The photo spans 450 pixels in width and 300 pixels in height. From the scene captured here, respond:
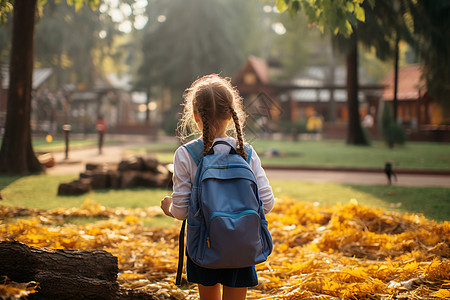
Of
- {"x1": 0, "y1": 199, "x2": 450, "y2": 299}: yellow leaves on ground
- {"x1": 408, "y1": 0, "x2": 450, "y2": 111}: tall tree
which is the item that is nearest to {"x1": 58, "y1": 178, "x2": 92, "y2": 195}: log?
{"x1": 0, "y1": 199, "x2": 450, "y2": 299}: yellow leaves on ground

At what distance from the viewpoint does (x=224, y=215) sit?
220 centimetres

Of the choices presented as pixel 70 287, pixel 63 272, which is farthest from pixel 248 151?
pixel 63 272

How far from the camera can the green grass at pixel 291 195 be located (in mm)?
5512

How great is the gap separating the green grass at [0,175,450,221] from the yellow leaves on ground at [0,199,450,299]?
1.00ft

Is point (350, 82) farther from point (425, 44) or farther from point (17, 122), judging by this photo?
point (17, 122)

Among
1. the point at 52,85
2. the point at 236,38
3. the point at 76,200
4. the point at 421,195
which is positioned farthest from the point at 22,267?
the point at 236,38

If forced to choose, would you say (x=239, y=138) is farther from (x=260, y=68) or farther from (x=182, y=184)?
(x=260, y=68)

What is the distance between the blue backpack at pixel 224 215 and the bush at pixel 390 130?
20.0m

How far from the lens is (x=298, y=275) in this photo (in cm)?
370

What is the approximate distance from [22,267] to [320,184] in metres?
7.37

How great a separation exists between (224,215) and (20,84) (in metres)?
8.07

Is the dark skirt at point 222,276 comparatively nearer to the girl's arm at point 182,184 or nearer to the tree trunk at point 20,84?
the girl's arm at point 182,184

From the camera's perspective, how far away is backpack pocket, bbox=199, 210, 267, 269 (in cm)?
219

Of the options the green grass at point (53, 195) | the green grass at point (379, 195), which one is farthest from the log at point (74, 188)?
the green grass at point (379, 195)
